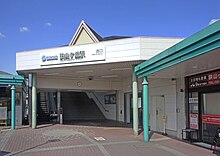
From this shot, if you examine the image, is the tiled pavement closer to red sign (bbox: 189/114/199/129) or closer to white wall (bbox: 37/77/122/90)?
red sign (bbox: 189/114/199/129)

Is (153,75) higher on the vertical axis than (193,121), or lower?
higher

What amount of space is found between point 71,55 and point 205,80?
7699 millimetres

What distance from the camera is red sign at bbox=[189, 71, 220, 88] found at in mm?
10555

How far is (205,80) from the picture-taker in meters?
11.3

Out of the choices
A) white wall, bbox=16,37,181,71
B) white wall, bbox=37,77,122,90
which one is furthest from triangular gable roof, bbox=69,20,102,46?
white wall, bbox=16,37,181,71

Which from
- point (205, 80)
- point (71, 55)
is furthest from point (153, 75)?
point (71, 55)

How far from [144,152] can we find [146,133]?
2616mm

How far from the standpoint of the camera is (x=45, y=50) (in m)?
16.7

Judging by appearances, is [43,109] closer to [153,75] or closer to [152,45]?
[152,45]

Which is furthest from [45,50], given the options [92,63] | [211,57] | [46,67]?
[211,57]

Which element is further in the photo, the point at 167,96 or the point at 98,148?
the point at 167,96

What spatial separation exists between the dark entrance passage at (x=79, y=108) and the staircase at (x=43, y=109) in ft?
5.88

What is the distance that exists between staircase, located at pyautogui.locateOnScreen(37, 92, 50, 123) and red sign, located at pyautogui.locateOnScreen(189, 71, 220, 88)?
53.8 ft

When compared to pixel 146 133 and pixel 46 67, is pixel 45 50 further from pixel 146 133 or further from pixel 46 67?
pixel 146 133
